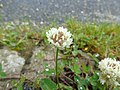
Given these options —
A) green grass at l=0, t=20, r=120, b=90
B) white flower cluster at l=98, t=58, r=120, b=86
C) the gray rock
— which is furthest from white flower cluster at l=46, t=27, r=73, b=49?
the gray rock

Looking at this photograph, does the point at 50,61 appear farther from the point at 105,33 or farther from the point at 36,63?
the point at 105,33

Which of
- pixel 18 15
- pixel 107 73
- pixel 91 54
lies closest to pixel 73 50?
pixel 91 54

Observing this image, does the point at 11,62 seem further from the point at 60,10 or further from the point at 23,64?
the point at 60,10

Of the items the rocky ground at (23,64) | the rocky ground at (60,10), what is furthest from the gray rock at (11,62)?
the rocky ground at (60,10)

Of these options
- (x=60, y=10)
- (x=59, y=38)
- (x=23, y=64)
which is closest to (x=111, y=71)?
(x=59, y=38)

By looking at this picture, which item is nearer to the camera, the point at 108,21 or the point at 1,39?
the point at 1,39

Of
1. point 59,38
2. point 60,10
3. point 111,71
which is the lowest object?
point 111,71

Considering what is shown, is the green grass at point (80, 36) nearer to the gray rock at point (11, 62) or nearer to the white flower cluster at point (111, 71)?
the gray rock at point (11, 62)

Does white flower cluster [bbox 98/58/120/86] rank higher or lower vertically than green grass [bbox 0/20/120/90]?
lower

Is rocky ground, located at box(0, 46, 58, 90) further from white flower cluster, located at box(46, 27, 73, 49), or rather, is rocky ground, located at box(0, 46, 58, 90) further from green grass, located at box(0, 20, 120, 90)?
white flower cluster, located at box(46, 27, 73, 49)
